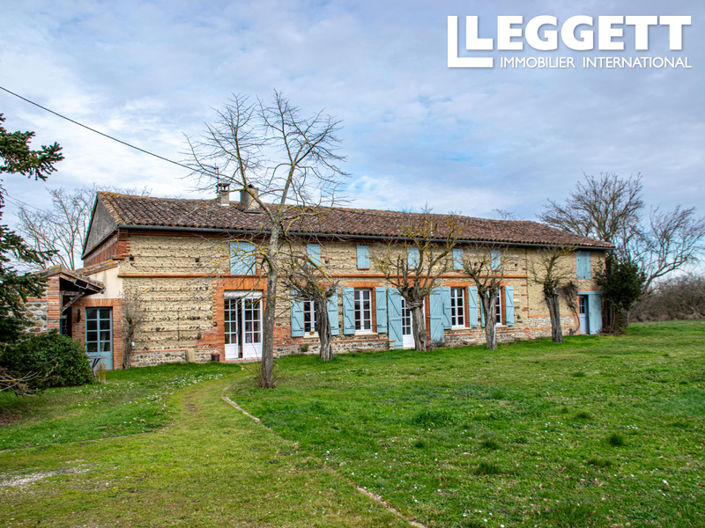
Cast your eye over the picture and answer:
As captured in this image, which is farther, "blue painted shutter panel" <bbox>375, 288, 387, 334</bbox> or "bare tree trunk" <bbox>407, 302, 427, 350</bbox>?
"blue painted shutter panel" <bbox>375, 288, 387, 334</bbox>

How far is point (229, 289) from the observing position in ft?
50.4

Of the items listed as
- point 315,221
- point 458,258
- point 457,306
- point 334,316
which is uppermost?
point 315,221

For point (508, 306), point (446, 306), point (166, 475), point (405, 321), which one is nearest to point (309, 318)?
point (405, 321)

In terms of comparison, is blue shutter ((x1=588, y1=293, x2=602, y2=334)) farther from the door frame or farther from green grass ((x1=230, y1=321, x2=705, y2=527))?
the door frame

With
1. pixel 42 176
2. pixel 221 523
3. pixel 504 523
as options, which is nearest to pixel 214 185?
pixel 42 176

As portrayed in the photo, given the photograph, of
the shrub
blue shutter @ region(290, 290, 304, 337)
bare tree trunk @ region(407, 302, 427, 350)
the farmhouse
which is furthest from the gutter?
the shrub

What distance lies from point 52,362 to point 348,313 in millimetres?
9136

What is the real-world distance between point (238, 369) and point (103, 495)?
9521mm

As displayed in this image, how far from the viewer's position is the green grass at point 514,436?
3812 millimetres

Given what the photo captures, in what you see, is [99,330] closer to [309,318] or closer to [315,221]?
[309,318]

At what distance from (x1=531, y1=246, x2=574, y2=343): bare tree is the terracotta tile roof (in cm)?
65

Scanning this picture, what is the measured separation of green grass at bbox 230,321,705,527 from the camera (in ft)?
12.5

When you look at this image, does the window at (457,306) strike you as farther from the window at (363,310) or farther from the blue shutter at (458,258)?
the window at (363,310)

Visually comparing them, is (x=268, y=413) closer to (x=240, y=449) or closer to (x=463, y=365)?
(x=240, y=449)
